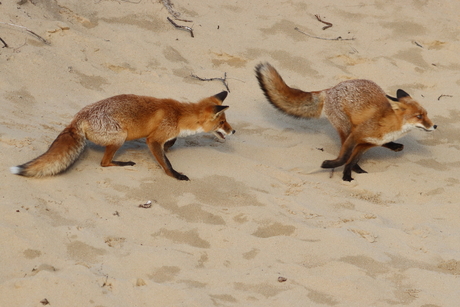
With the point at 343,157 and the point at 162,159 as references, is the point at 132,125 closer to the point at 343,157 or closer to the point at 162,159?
the point at 162,159

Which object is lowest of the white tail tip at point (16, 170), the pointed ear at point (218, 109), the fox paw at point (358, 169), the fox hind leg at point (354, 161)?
the fox paw at point (358, 169)

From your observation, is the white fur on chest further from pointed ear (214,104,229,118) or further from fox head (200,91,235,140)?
pointed ear (214,104,229,118)

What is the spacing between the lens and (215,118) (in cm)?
785

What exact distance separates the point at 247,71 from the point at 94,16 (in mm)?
3420

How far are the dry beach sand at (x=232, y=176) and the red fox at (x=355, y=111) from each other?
476 mm

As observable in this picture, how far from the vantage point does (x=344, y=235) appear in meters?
5.92

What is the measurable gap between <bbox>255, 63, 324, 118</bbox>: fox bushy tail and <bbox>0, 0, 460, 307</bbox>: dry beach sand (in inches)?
22.1

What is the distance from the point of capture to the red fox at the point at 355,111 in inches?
315

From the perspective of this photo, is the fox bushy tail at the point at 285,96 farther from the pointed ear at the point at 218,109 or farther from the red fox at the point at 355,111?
the pointed ear at the point at 218,109

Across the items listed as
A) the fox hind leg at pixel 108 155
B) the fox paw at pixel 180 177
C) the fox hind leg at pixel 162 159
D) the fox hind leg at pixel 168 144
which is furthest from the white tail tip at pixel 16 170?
the fox hind leg at pixel 168 144

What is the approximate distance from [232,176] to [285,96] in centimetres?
226

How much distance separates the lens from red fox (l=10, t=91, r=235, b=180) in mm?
6841

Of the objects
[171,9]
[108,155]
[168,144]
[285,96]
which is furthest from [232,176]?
[171,9]

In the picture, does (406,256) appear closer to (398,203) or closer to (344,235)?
(344,235)
